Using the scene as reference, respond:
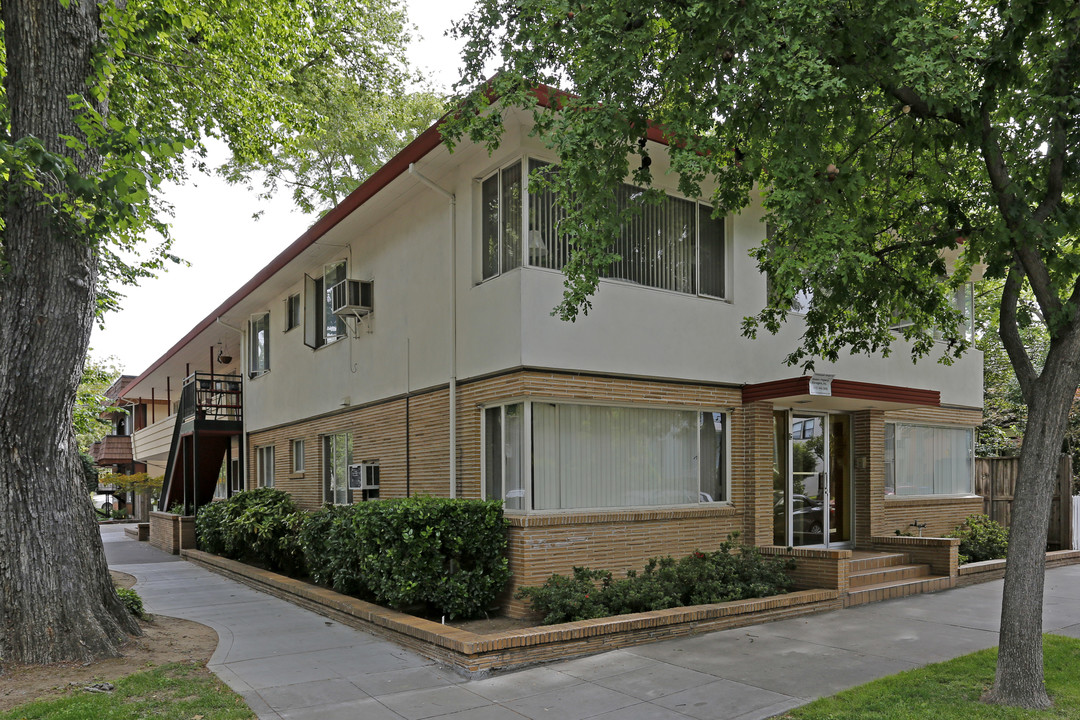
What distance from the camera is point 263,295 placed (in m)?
18.1

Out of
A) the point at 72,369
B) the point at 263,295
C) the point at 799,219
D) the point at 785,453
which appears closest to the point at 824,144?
the point at 799,219

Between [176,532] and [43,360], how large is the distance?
12096mm

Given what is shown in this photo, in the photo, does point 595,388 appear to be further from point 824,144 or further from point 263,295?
point 263,295

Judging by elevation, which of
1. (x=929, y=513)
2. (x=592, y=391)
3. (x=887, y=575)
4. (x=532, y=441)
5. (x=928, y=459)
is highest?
(x=592, y=391)

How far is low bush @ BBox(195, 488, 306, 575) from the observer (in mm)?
13321

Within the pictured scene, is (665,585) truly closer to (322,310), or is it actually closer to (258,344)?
(322,310)

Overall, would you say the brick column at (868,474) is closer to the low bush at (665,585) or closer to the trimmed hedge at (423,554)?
the low bush at (665,585)

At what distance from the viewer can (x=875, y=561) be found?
466 inches

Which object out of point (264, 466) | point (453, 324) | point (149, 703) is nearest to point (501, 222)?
point (453, 324)

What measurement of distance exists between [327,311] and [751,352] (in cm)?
801

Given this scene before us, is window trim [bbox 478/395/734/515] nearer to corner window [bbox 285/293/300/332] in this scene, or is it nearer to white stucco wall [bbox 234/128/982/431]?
white stucco wall [bbox 234/128/982/431]

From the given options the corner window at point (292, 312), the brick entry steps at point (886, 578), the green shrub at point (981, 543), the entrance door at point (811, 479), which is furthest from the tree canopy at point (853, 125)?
the corner window at point (292, 312)

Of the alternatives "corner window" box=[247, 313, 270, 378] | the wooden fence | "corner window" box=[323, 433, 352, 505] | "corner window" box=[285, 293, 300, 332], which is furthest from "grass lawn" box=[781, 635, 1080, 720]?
"corner window" box=[247, 313, 270, 378]

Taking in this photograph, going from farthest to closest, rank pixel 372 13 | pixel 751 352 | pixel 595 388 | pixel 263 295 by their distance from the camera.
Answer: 1. pixel 372 13
2. pixel 263 295
3. pixel 751 352
4. pixel 595 388
